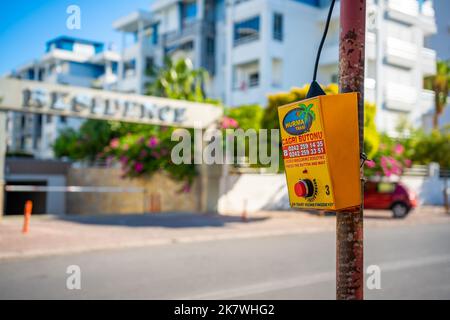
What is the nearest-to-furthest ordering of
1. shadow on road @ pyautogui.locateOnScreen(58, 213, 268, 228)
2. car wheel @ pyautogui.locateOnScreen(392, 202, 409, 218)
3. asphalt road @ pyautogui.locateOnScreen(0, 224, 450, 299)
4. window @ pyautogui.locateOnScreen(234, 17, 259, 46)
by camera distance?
asphalt road @ pyautogui.locateOnScreen(0, 224, 450, 299) → shadow on road @ pyautogui.locateOnScreen(58, 213, 268, 228) → car wheel @ pyautogui.locateOnScreen(392, 202, 409, 218) → window @ pyautogui.locateOnScreen(234, 17, 259, 46)

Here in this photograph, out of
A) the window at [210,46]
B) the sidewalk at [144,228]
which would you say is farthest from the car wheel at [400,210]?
the window at [210,46]

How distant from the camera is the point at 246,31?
106 ft

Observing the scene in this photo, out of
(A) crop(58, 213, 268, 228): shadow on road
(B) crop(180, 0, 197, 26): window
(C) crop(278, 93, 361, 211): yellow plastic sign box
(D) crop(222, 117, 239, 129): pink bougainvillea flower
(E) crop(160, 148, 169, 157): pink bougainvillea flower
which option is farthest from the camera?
(B) crop(180, 0, 197, 26): window

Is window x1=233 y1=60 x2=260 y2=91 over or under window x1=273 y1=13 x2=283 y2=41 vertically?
under

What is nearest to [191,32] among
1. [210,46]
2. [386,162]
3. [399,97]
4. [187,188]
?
[210,46]

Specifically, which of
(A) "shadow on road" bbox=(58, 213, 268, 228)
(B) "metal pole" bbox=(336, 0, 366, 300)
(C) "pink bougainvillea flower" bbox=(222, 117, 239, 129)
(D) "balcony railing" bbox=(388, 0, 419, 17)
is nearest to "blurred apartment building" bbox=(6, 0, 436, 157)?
(D) "balcony railing" bbox=(388, 0, 419, 17)

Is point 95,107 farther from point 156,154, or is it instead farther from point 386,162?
point 386,162

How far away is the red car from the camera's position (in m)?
19.8

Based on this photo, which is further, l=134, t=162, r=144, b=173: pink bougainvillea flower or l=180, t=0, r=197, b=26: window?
l=180, t=0, r=197, b=26: window

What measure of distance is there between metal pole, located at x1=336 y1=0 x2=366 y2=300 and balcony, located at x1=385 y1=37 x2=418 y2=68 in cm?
2918

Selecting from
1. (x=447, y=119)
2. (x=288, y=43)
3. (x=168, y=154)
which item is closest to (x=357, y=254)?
(x=168, y=154)

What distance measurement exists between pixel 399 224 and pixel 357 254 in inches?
644

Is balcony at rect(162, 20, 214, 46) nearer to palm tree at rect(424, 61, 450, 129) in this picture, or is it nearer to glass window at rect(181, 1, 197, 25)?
glass window at rect(181, 1, 197, 25)
